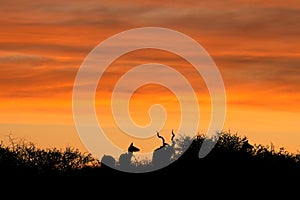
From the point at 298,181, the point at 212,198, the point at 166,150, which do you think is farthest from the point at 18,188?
the point at 298,181

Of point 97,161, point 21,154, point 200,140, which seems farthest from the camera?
point 21,154

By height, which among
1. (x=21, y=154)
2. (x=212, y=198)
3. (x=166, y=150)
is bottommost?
(x=212, y=198)

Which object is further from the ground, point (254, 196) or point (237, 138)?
point (237, 138)

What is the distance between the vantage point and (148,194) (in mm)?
67188

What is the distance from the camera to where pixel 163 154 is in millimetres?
74250

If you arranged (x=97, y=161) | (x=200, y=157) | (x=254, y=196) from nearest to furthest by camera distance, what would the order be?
(x=254, y=196)
(x=200, y=157)
(x=97, y=161)

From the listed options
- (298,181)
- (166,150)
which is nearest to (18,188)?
(166,150)

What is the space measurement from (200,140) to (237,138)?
4.41 meters

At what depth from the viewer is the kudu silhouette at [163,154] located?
72.8 meters

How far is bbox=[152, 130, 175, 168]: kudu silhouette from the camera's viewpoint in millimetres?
72750

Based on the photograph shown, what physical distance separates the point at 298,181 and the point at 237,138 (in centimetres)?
1270

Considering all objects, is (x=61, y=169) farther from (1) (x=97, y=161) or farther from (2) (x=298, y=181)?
(2) (x=298, y=181)

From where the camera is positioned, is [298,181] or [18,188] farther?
[18,188]

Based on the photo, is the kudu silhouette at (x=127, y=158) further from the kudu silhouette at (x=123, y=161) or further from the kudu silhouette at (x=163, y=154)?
the kudu silhouette at (x=163, y=154)
